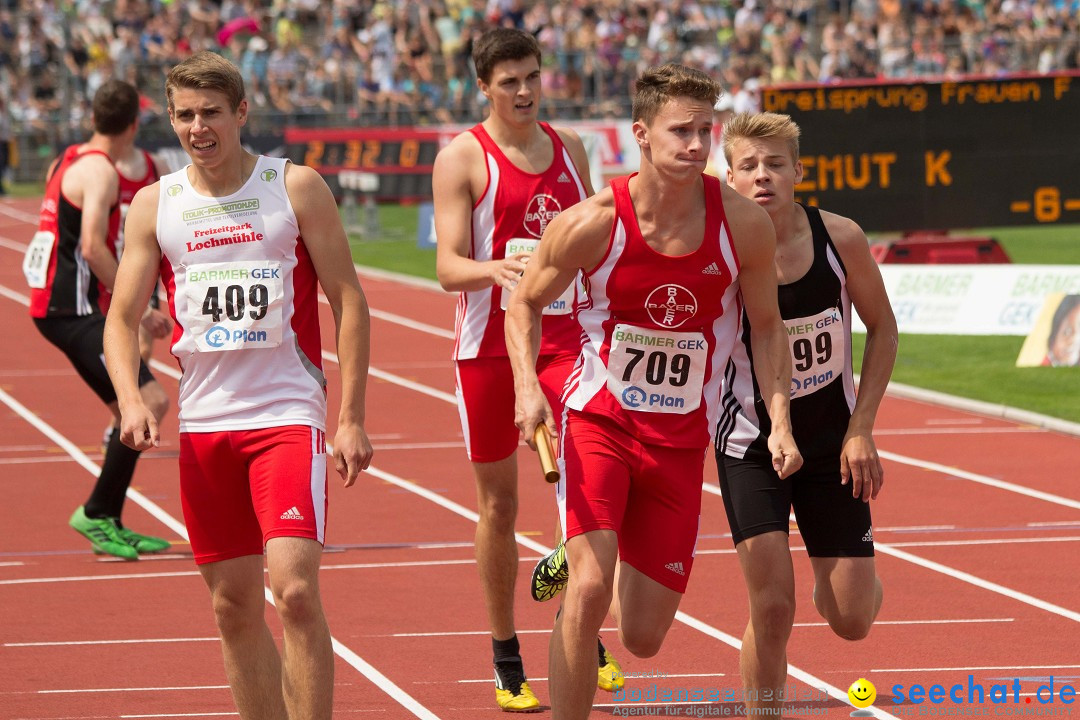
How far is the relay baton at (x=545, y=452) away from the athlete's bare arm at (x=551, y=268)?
119mm

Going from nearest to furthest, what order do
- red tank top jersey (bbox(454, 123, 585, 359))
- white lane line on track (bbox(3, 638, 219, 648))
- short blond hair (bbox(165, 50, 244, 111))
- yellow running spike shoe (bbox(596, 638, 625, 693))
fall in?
short blond hair (bbox(165, 50, 244, 111)), yellow running spike shoe (bbox(596, 638, 625, 693)), red tank top jersey (bbox(454, 123, 585, 359)), white lane line on track (bbox(3, 638, 219, 648))

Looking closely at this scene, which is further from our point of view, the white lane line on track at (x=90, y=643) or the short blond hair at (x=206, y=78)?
the white lane line on track at (x=90, y=643)

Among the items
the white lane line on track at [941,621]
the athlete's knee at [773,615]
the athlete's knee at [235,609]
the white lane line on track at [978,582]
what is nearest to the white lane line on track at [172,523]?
the athlete's knee at [235,609]

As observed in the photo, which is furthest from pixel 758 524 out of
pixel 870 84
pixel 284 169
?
pixel 870 84

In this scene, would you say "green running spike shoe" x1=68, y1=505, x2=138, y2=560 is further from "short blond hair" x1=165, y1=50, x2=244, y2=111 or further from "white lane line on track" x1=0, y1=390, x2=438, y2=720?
"short blond hair" x1=165, y1=50, x2=244, y2=111

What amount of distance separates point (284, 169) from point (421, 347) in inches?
504

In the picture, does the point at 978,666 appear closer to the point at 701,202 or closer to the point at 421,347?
the point at 701,202

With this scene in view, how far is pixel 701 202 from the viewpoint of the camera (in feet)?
17.9

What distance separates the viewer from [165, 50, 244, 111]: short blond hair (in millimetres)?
5246

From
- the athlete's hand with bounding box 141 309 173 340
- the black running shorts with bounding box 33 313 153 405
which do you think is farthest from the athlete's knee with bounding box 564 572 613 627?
the black running shorts with bounding box 33 313 153 405

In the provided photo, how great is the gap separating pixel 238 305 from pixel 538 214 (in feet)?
5.89

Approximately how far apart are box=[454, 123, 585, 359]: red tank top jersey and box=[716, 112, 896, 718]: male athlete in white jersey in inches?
41.1

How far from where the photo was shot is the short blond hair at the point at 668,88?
5.32 m

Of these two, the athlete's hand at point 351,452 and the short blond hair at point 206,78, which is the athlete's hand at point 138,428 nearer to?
the athlete's hand at point 351,452
